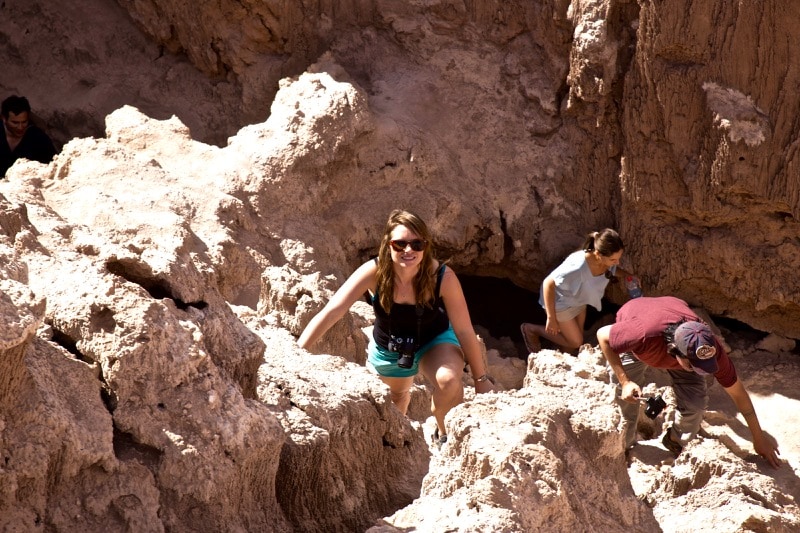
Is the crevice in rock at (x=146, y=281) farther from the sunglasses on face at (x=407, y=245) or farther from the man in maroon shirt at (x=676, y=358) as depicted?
the man in maroon shirt at (x=676, y=358)

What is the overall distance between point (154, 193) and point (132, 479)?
3.42 meters

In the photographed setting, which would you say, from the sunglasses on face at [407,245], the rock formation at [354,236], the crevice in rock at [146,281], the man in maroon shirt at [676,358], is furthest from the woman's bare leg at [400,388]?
the crevice in rock at [146,281]

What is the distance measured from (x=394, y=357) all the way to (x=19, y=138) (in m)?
3.72

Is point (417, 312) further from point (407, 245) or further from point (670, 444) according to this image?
point (670, 444)

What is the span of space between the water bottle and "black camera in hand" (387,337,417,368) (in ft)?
9.28

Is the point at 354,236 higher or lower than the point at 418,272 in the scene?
lower

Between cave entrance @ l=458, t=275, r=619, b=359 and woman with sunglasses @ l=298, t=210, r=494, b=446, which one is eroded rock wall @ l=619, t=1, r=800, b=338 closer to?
cave entrance @ l=458, t=275, r=619, b=359

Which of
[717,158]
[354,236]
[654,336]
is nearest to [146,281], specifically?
[654,336]

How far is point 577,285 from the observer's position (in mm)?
6488

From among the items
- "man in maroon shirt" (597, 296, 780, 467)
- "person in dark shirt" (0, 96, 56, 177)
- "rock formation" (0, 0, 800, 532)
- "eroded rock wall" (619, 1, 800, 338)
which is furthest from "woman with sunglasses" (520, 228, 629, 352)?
"person in dark shirt" (0, 96, 56, 177)

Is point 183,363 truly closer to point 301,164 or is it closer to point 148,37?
point 301,164

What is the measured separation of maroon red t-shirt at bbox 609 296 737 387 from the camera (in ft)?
15.8

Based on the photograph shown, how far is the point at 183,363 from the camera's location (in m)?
3.11

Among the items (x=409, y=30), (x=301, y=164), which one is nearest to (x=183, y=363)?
(x=301, y=164)
